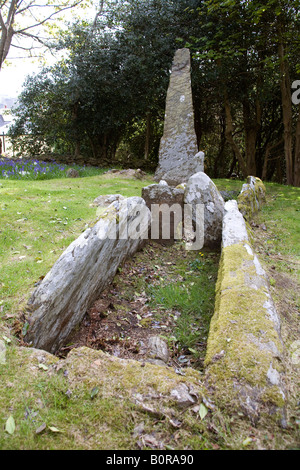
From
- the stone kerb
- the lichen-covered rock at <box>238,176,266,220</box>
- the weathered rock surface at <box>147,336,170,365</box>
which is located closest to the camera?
the stone kerb

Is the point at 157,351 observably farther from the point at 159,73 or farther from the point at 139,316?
the point at 159,73

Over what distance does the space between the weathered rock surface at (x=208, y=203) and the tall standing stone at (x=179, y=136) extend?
3101mm

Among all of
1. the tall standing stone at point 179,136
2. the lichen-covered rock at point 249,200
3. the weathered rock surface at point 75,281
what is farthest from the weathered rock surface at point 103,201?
the lichen-covered rock at point 249,200

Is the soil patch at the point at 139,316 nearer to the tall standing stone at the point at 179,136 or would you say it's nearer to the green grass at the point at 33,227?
the green grass at the point at 33,227

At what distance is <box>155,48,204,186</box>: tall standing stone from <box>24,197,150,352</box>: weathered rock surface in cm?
509

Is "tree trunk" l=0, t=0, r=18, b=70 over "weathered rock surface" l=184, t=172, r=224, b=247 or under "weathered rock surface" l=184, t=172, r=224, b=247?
over

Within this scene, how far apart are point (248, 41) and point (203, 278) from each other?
10.5 meters

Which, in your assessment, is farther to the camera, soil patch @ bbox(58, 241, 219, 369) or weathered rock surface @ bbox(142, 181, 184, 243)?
weathered rock surface @ bbox(142, 181, 184, 243)

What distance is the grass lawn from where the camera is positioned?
1.77 m

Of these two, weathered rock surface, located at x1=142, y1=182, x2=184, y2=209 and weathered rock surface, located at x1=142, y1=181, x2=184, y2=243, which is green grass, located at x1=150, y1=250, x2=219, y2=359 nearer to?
weathered rock surface, located at x1=142, y1=181, x2=184, y2=243

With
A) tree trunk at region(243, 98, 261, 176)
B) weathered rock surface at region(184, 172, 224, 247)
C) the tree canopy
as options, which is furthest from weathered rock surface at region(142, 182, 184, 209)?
tree trunk at region(243, 98, 261, 176)

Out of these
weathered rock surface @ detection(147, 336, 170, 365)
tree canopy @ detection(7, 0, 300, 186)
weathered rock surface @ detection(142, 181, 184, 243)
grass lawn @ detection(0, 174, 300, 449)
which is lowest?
weathered rock surface @ detection(147, 336, 170, 365)

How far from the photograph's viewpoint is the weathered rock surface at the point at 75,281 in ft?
9.34

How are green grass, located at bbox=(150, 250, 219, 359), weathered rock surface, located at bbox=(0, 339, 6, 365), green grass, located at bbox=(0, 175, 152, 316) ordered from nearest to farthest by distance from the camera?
weathered rock surface, located at bbox=(0, 339, 6, 365) < green grass, located at bbox=(150, 250, 219, 359) < green grass, located at bbox=(0, 175, 152, 316)
